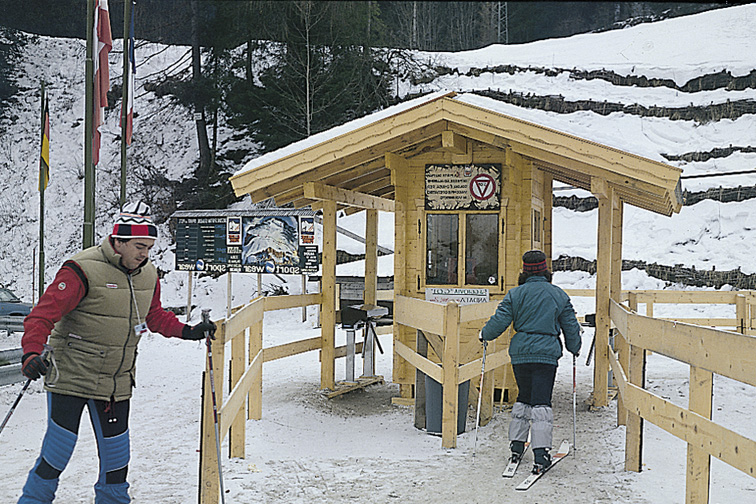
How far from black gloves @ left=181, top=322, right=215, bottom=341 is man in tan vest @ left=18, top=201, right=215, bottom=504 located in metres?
0.30

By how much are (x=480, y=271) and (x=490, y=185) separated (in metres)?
1.04

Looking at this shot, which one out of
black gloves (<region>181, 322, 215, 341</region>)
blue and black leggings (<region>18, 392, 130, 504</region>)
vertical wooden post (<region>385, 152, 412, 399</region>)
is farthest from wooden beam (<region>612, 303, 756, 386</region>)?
vertical wooden post (<region>385, 152, 412, 399</region>)

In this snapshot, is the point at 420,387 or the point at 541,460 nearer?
the point at 541,460

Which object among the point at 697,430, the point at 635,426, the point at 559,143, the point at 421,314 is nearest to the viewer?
the point at 697,430

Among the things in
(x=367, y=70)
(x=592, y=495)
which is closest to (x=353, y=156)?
(x=592, y=495)

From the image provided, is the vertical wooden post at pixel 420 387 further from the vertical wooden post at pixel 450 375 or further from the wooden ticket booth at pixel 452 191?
the wooden ticket booth at pixel 452 191

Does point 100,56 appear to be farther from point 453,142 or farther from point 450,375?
point 450,375

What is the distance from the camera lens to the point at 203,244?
45.7 feet

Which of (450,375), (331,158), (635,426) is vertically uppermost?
(331,158)

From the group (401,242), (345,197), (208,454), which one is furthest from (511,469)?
(345,197)

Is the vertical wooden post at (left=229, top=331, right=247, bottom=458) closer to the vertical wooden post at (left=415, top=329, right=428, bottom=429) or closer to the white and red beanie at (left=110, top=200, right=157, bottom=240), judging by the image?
the white and red beanie at (left=110, top=200, right=157, bottom=240)

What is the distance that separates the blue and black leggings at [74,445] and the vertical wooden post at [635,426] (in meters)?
3.62

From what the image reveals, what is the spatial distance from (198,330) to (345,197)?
5.60m

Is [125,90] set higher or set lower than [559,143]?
higher
